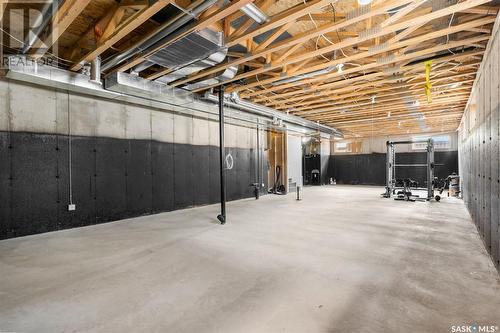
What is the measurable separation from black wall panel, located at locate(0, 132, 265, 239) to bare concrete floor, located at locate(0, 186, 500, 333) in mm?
527

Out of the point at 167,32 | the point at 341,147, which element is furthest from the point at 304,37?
the point at 341,147

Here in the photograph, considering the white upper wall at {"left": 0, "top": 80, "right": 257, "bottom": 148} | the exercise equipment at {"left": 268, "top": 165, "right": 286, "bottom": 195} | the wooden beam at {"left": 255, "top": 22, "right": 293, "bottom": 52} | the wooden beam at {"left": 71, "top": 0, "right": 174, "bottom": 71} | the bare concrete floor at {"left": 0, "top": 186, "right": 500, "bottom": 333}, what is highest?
the wooden beam at {"left": 255, "top": 22, "right": 293, "bottom": 52}

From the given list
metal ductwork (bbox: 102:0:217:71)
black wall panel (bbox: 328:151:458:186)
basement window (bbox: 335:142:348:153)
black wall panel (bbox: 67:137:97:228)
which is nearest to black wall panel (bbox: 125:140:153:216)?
black wall panel (bbox: 67:137:97:228)

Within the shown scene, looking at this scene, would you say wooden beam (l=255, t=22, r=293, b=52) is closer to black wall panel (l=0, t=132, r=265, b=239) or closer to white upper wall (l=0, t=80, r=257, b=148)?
white upper wall (l=0, t=80, r=257, b=148)

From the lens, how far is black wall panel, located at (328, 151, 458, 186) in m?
11.6

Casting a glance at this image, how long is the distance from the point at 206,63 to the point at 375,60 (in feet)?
9.19

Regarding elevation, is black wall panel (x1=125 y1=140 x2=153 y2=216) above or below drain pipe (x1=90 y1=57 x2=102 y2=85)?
below

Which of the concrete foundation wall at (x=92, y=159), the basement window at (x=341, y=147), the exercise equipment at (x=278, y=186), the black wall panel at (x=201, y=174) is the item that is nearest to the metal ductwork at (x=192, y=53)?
the concrete foundation wall at (x=92, y=159)

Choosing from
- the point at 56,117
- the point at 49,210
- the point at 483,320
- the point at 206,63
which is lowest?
the point at 483,320

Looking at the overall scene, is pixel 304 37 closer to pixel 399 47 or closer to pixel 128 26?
pixel 399 47

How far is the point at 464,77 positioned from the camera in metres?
4.88

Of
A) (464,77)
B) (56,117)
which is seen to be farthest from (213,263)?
(464,77)

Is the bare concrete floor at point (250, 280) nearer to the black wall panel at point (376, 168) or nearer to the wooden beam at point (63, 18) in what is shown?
the wooden beam at point (63, 18)

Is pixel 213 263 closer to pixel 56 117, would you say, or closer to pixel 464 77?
pixel 56 117
